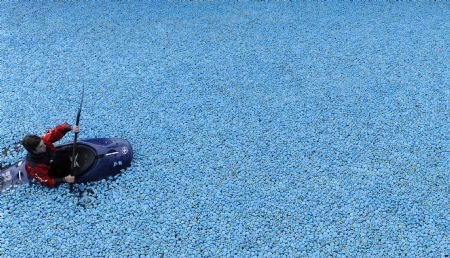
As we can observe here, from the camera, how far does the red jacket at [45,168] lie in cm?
401

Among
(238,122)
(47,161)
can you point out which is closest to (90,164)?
(47,161)

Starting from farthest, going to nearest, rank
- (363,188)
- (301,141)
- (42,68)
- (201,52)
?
(201,52)
(42,68)
(301,141)
(363,188)

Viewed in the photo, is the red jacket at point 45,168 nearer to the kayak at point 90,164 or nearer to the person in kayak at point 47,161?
the person in kayak at point 47,161

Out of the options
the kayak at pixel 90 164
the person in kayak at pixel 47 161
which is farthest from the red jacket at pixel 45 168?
the kayak at pixel 90 164

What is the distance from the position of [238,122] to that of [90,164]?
1777mm

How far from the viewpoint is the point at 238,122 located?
504cm

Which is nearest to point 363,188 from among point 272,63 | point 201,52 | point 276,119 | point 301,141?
point 301,141

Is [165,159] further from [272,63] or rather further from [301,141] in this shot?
[272,63]

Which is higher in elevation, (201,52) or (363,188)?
(201,52)

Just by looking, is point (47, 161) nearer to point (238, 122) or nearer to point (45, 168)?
point (45, 168)

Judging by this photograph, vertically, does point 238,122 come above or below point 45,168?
below

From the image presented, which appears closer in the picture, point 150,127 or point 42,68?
point 150,127

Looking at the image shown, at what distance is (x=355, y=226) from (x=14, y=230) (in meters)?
3.23

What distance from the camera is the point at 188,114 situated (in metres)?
5.11
